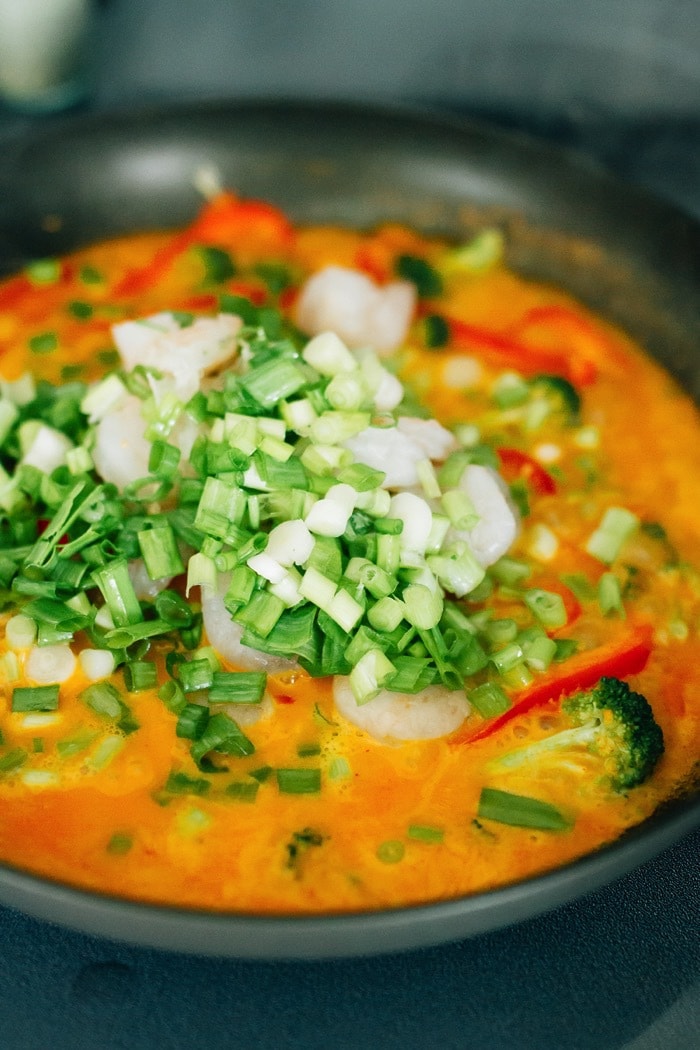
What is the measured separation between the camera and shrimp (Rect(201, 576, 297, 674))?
73.5 inches

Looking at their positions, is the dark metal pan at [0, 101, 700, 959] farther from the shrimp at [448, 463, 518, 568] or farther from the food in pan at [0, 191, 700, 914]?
the shrimp at [448, 463, 518, 568]

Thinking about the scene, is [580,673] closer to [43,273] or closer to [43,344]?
[43,344]

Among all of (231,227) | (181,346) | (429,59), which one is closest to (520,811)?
(181,346)

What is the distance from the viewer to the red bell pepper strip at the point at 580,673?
185 cm

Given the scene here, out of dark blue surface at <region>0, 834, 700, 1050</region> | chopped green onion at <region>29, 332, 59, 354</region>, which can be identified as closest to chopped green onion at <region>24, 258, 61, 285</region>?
chopped green onion at <region>29, 332, 59, 354</region>

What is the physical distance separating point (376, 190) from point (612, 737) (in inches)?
67.3

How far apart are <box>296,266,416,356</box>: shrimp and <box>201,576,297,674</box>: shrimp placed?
0.87 meters

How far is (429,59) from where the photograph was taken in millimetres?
3455

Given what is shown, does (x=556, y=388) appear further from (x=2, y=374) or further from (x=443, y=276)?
(x=2, y=374)

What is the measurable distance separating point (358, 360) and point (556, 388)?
54 centimetres

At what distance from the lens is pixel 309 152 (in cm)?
290

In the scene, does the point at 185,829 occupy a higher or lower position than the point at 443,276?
lower

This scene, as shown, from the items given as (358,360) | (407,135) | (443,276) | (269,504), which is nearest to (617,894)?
(269,504)

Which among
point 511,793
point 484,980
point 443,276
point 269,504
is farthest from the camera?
point 443,276
